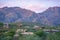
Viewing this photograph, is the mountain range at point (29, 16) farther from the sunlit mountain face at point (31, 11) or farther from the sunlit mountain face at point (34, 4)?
the sunlit mountain face at point (34, 4)

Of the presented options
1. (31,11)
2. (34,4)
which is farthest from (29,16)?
(34,4)

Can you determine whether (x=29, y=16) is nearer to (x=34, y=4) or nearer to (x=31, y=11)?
(x=31, y=11)

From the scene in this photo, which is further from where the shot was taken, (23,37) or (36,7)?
(36,7)

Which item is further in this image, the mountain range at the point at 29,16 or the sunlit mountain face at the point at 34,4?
the sunlit mountain face at the point at 34,4

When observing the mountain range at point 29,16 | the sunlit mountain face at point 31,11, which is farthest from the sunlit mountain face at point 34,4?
the mountain range at point 29,16

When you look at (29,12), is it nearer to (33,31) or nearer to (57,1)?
(33,31)

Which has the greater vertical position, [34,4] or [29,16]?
[34,4]

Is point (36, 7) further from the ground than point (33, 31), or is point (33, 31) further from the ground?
point (36, 7)

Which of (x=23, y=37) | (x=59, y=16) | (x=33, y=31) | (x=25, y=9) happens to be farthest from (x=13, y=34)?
(x=59, y=16)
